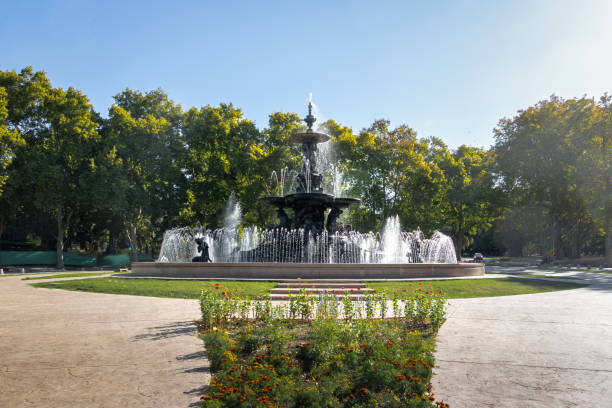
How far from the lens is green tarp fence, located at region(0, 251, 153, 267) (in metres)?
37.8

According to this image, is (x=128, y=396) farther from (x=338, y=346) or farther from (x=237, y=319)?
(x=237, y=319)

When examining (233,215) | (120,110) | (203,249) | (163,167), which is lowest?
(203,249)

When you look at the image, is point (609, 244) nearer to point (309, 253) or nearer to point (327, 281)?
point (309, 253)

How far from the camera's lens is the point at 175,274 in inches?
690

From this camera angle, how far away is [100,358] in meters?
5.70

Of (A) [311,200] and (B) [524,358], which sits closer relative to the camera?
(B) [524,358]

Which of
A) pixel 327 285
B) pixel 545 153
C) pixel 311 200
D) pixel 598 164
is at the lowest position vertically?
pixel 327 285

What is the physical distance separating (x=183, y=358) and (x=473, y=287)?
12.5 metres

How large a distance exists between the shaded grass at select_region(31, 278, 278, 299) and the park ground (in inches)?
108

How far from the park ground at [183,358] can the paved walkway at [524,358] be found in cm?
2

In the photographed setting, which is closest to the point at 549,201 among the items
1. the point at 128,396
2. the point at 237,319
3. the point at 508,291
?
the point at 508,291

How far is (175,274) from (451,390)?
48.7 feet

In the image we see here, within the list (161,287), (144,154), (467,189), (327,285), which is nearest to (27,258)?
(144,154)

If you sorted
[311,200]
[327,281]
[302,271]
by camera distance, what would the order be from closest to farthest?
[327,281], [302,271], [311,200]
